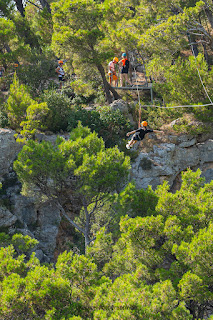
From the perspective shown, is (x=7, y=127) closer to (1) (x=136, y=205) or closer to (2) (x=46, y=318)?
(1) (x=136, y=205)

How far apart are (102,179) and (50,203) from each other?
4585mm

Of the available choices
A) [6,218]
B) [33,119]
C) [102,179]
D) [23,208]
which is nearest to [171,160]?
[102,179]

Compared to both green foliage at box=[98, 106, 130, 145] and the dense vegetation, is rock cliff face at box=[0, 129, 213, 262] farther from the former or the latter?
green foliage at box=[98, 106, 130, 145]

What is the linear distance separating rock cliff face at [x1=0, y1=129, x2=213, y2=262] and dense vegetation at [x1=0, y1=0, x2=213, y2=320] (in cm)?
79

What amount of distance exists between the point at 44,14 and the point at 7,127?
10857 mm

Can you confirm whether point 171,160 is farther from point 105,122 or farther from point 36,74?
point 36,74

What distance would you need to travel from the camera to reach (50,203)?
19.7 m

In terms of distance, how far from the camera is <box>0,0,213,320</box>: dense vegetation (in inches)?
452

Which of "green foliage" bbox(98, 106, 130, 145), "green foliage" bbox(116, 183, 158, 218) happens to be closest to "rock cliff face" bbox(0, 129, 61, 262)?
"green foliage" bbox(98, 106, 130, 145)

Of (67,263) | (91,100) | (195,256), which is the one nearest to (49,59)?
(91,100)

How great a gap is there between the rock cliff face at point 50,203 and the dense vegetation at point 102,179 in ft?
2.58

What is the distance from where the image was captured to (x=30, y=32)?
93.7 ft

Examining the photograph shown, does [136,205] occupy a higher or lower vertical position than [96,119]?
lower

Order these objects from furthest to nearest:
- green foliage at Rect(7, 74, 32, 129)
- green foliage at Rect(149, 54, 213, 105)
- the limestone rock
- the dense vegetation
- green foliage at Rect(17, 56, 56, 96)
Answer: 1. green foliage at Rect(17, 56, 56, 96)
2. green foliage at Rect(7, 74, 32, 129)
3. green foliage at Rect(149, 54, 213, 105)
4. the limestone rock
5. the dense vegetation
